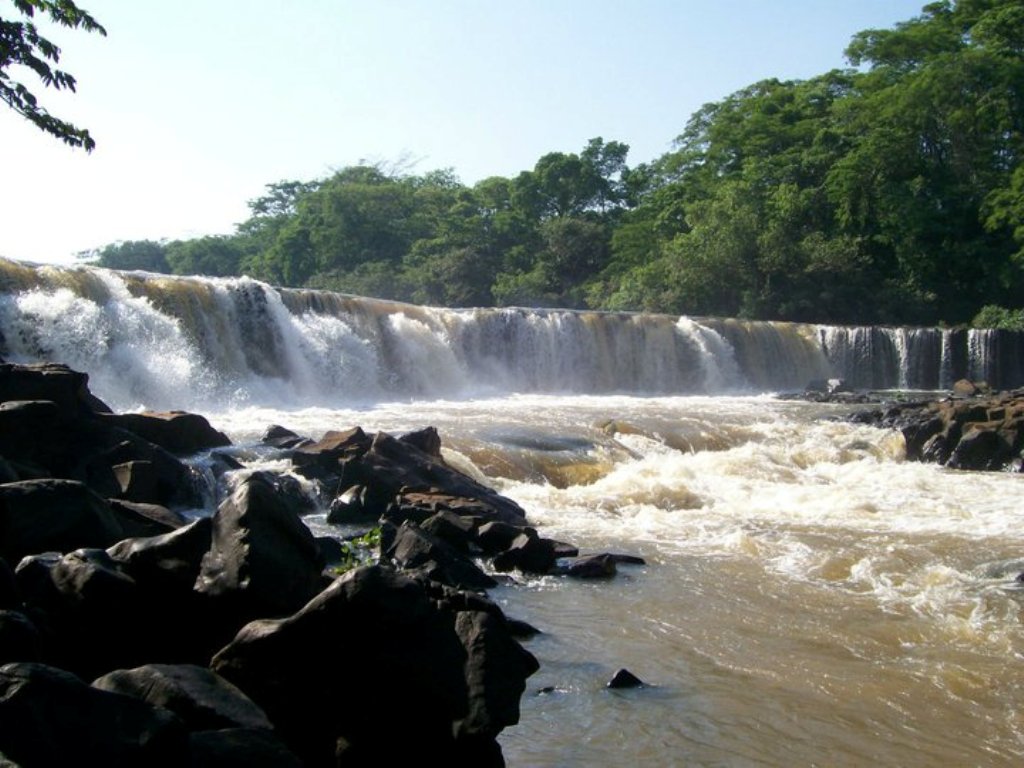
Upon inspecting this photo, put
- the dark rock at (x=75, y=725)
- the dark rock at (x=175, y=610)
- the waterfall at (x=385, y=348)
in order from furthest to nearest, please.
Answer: the waterfall at (x=385, y=348) → the dark rock at (x=175, y=610) → the dark rock at (x=75, y=725)

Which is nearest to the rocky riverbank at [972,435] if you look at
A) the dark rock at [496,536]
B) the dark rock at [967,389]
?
the dark rock at [967,389]

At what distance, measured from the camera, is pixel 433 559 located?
8430mm

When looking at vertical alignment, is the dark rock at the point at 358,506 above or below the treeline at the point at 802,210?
below

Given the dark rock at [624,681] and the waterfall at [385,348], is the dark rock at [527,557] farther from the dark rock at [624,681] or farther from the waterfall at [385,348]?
the waterfall at [385,348]

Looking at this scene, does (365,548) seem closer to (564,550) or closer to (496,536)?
(496,536)

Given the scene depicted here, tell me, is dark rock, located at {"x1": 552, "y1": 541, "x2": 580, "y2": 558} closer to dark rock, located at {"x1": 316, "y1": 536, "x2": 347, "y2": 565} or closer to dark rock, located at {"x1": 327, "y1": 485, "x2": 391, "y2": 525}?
dark rock, located at {"x1": 316, "y1": 536, "x2": 347, "y2": 565}

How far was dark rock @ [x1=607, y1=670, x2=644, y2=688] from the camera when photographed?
6207 mm

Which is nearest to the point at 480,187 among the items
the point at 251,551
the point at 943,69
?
the point at 943,69

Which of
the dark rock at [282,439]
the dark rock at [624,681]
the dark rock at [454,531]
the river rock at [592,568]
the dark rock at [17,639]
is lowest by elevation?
the river rock at [592,568]

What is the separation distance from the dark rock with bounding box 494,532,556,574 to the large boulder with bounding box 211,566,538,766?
14.6 feet

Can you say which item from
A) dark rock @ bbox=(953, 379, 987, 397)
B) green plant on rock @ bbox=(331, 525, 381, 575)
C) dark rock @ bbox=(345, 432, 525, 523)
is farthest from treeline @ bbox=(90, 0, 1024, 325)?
green plant on rock @ bbox=(331, 525, 381, 575)

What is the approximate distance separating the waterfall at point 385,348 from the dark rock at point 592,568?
1228 cm

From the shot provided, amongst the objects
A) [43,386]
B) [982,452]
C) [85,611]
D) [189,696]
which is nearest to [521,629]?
[85,611]

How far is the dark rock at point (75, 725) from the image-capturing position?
131 inches
